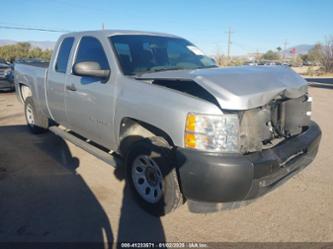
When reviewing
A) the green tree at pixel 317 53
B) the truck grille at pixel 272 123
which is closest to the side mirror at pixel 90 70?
the truck grille at pixel 272 123

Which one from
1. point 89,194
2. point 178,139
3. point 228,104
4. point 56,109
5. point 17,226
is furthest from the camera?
point 56,109

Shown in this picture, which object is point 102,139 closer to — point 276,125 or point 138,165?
point 138,165

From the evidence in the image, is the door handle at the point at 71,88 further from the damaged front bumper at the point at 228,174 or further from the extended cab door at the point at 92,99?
the damaged front bumper at the point at 228,174

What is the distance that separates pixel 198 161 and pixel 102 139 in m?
1.74

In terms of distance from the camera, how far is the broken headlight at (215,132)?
262 centimetres

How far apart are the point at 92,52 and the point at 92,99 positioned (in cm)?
73

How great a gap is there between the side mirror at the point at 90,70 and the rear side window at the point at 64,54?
4.25ft

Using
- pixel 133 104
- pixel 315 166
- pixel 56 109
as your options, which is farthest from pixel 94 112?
pixel 315 166

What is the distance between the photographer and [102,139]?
392 centimetres

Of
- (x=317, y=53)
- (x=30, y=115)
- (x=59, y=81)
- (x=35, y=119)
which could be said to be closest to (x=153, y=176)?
(x=59, y=81)

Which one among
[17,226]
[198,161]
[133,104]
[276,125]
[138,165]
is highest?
[133,104]

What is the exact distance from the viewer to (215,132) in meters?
2.62

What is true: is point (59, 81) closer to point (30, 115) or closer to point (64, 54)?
point (64, 54)

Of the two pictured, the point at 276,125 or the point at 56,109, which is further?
the point at 56,109
